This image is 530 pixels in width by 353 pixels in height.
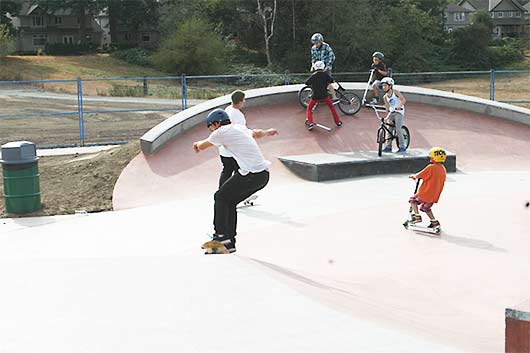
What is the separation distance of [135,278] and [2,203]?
7501 millimetres

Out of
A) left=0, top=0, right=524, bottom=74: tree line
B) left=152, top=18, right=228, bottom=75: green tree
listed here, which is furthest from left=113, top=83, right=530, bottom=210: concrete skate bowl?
left=0, top=0, right=524, bottom=74: tree line

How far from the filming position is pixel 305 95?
16594 mm

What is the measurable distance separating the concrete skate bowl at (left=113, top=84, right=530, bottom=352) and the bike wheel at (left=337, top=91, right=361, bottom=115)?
7.3 inches

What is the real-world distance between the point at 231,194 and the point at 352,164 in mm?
6069

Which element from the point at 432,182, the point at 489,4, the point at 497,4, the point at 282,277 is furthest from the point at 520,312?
the point at 489,4

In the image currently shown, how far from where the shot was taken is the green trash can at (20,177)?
11.7 meters

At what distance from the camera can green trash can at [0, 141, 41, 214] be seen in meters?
11.7

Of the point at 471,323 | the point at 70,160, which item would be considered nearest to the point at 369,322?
the point at 471,323

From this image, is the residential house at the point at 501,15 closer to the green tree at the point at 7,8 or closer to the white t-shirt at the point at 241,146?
the green tree at the point at 7,8

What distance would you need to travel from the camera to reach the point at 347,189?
12.9 meters

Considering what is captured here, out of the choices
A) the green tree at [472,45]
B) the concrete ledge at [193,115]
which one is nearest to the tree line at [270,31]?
the green tree at [472,45]

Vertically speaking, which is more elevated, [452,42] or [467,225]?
[452,42]

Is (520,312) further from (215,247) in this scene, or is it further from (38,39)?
(38,39)

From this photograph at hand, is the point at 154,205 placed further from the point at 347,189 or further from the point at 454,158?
the point at 454,158
